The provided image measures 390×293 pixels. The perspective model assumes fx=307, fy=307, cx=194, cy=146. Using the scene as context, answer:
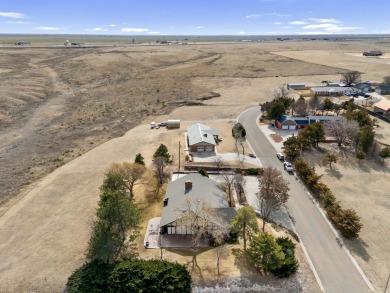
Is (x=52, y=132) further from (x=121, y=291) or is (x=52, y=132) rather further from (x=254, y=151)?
(x=121, y=291)

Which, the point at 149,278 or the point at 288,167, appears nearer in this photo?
the point at 149,278

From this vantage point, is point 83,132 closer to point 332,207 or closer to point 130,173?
point 130,173

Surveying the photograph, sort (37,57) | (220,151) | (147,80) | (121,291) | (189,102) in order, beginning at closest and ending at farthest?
(121,291), (220,151), (189,102), (147,80), (37,57)

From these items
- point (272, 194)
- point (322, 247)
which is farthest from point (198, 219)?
point (322, 247)

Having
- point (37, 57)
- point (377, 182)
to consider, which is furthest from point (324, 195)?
point (37, 57)

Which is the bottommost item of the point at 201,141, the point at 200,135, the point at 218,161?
the point at 218,161

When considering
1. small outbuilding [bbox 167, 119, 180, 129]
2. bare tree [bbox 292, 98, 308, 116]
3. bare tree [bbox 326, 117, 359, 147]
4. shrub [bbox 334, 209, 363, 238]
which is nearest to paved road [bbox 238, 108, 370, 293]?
shrub [bbox 334, 209, 363, 238]
